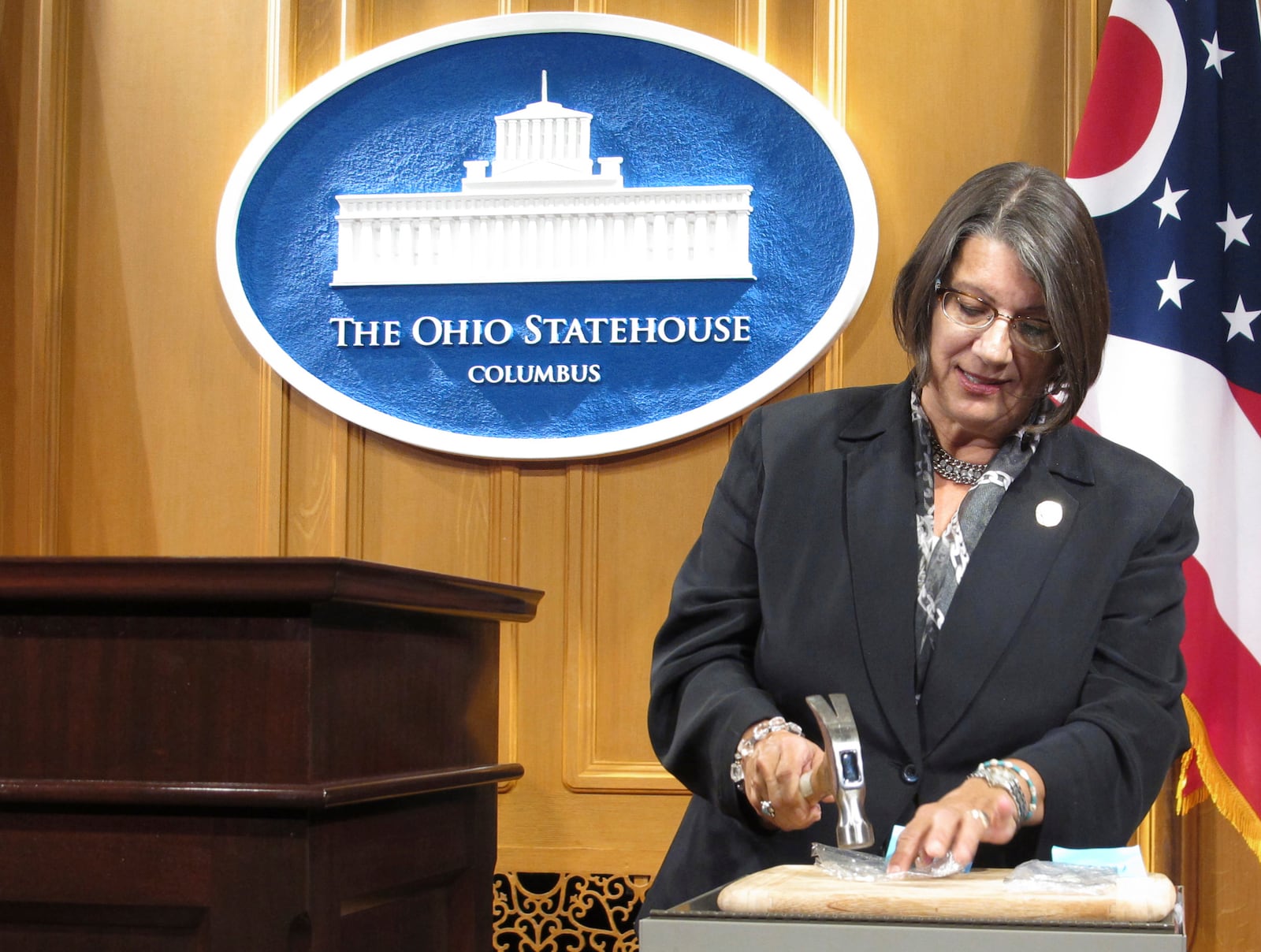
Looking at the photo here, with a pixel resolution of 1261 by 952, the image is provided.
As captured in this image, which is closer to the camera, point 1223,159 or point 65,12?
point 1223,159

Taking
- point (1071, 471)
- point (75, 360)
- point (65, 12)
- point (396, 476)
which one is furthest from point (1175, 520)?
point (65, 12)

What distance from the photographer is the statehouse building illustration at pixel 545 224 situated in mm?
2879

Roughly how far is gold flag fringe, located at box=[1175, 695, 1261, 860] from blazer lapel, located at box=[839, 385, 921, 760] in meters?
1.13

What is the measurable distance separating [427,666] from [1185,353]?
1.57m

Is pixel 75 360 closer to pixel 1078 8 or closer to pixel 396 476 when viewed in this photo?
pixel 396 476

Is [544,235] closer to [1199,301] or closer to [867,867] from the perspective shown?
[1199,301]

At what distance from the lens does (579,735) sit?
113 inches

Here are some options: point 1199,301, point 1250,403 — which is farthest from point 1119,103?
point 1250,403

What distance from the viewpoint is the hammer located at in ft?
3.70

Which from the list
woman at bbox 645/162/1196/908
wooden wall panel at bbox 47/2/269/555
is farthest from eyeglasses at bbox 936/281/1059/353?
wooden wall panel at bbox 47/2/269/555

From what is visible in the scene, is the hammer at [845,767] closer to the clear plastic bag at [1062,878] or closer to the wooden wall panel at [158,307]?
the clear plastic bag at [1062,878]

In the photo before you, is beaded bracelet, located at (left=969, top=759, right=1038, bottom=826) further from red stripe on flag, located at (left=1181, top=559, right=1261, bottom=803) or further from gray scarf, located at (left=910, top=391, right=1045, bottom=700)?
red stripe on flag, located at (left=1181, top=559, right=1261, bottom=803)

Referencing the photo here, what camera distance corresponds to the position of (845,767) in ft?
3.70

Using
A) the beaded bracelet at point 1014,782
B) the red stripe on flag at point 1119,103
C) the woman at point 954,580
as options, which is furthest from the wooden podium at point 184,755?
the red stripe on flag at point 1119,103
